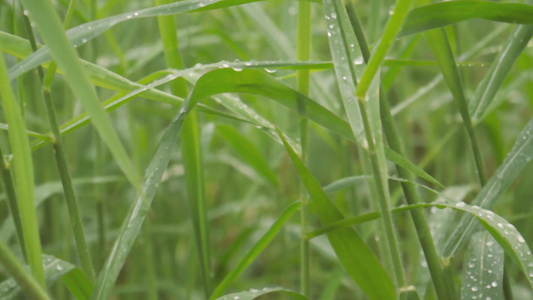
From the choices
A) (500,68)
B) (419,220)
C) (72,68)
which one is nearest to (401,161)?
(419,220)

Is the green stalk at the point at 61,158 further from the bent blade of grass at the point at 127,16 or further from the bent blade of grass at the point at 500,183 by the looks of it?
the bent blade of grass at the point at 500,183

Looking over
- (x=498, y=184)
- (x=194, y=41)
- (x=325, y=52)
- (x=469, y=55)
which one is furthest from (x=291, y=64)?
(x=325, y=52)

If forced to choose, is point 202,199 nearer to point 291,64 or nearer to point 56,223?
point 291,64

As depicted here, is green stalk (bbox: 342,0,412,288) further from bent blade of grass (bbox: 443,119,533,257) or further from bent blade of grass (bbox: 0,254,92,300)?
bent blade of grass (bbox: 0,254,92,300)

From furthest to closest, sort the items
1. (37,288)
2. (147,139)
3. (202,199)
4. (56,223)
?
(147,139) < (56,223) < (202,199) < (37,288)

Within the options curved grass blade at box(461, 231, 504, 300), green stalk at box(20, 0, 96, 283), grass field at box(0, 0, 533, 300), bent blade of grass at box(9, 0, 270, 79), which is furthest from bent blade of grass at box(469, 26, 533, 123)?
green stalk at box(20, 0, 96, 283)

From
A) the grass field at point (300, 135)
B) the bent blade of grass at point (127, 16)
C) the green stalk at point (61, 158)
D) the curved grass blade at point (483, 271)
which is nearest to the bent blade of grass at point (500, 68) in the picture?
the grass field at point (300, 135)
